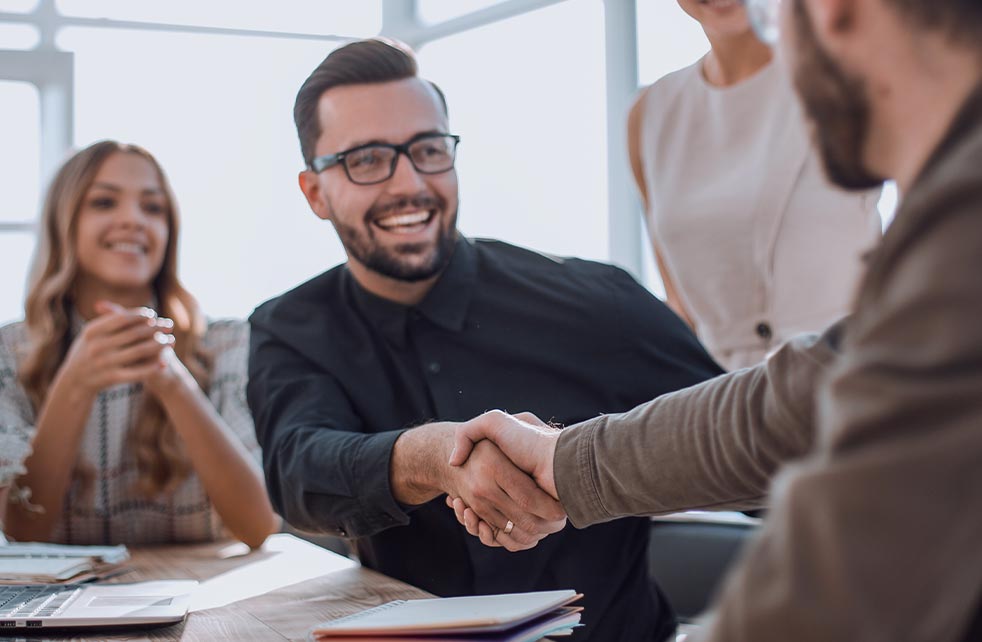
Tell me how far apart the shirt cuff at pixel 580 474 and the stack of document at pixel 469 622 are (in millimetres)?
144

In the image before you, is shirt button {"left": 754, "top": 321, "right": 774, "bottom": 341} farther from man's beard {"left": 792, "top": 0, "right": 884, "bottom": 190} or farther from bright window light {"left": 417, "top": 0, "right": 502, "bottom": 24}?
bright window light {"left": 417, "top": 0, "right": 502, "bottom": 24}

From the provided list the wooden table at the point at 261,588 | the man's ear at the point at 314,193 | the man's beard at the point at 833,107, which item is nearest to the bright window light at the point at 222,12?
the man's ear at the point at 314,193

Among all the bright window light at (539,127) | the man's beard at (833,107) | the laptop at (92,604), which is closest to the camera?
the man's beard at (833,107)

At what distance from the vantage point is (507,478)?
1.22 meters

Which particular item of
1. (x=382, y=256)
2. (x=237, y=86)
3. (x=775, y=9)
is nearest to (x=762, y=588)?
(x=775, y=9)

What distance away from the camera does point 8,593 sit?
128 cm

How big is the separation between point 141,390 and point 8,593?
3.25 feet

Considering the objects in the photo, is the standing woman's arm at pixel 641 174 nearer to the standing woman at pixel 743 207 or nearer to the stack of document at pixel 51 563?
the standing woman at pixel 743 207

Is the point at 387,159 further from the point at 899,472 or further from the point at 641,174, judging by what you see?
the point at 899,472

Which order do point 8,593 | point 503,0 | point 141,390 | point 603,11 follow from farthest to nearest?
point 503,0 < point 603,11 < point 141,390 < point 8,593

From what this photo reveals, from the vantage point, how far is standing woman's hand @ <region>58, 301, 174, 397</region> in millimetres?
1983

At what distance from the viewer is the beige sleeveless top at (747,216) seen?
1622 millimetres

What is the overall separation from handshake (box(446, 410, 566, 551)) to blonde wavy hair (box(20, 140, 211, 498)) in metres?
1.04

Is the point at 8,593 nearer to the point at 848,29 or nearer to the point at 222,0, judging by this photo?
the point at 848,29
